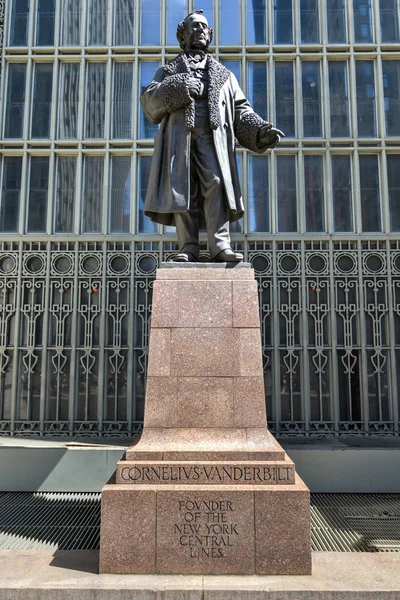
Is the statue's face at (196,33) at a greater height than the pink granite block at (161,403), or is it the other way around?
the statue's face at (196,33)

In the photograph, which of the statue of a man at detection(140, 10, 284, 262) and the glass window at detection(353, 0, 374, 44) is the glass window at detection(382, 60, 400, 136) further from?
the statue of a man at detection(140, 10, 284, 262)

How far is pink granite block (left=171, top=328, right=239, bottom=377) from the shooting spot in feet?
15.5

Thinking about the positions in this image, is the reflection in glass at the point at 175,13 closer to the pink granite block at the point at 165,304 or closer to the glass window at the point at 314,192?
the glass window at the point at 314,192

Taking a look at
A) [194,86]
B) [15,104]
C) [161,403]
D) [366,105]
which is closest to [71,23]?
[15,104]

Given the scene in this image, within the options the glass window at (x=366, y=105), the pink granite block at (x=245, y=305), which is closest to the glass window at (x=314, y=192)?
the glass window at (x=366, y=105)

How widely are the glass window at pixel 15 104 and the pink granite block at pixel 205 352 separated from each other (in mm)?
7528

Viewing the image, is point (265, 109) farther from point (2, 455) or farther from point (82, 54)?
point (2, 455)

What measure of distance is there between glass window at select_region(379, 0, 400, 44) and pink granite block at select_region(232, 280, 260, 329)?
324 inches

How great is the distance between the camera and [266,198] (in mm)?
10133

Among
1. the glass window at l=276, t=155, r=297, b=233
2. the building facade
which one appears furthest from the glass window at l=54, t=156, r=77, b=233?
the glass window at l=276, t=155, r=297, b=233

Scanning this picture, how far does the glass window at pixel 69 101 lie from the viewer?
34.0 feet

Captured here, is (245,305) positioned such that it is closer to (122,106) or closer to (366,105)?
(122,106)

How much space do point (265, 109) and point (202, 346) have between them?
7101 mm

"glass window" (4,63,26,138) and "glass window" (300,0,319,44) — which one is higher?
"glass window" (300,0,319,44)
